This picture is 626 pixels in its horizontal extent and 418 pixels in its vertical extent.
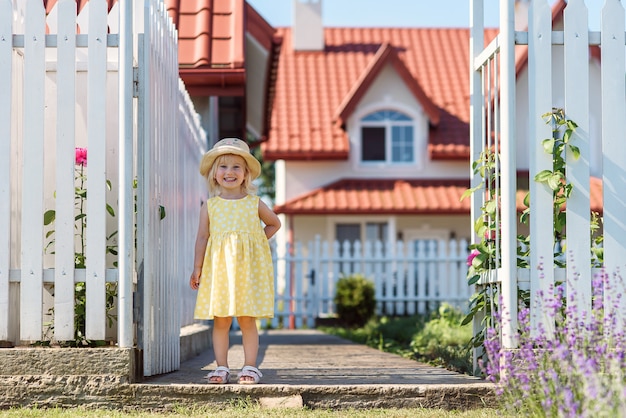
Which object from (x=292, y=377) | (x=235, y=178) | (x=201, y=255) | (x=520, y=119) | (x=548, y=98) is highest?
(x=520, y=119)

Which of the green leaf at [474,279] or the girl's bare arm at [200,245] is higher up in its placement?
the girl's bare arm at [200,245]

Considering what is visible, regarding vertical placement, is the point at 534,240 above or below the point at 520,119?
below

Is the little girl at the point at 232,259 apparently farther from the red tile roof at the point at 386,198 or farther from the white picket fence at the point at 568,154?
the red tile roof at the point at 386,198

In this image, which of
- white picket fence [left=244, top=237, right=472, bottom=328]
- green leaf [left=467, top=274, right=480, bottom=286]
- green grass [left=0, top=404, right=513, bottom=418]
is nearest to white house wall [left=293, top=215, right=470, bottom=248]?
white picket fence [left=244, top=237, right=472, bottom=328]

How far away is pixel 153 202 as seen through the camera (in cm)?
546

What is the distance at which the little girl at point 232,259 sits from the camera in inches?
206

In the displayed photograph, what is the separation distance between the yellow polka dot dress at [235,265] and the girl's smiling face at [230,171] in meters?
0.10

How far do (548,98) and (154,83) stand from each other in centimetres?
219

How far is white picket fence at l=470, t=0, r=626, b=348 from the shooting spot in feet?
15.9

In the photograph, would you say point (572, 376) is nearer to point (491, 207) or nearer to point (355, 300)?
point (491, 207)

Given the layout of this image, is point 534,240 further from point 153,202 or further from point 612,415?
point 153,202

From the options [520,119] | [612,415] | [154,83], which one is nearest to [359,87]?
[520,119]

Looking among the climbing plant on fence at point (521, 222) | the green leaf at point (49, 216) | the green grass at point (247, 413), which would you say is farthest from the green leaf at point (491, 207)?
the green leaf at point (49, 216)

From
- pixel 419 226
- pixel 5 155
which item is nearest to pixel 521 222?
pixel 5 155
